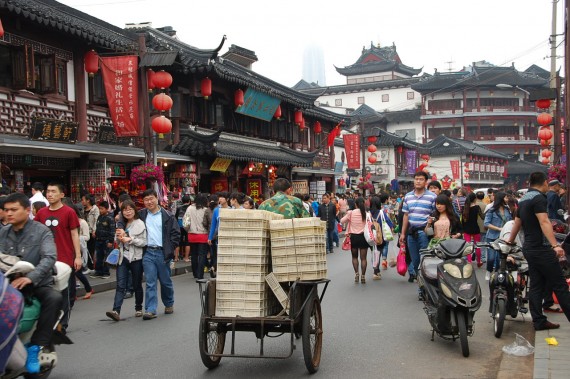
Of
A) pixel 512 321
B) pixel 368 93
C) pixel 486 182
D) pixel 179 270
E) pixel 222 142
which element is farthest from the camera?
pixel 368 93

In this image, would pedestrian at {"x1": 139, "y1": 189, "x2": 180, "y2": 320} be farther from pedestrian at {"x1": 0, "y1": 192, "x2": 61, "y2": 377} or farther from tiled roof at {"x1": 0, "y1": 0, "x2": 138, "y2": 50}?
tiled roof at {"x1": 0, "y1": 0, "x2": 138, "y2": 50}

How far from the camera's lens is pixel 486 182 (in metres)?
65.8

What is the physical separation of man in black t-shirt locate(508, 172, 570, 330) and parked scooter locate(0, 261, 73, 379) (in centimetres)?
532

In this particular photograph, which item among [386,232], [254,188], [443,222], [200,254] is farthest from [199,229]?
[254,188]

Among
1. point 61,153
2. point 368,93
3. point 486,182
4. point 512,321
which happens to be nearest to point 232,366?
point 512,321

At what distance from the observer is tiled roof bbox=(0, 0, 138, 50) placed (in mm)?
14547

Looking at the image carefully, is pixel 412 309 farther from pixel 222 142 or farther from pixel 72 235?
pixel 222 142

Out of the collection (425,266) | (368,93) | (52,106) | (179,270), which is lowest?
(179,270)

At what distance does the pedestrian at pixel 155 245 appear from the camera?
980 cm

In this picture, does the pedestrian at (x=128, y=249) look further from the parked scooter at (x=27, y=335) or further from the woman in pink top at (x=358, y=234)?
the woman in pink top at (x=358, y=234)

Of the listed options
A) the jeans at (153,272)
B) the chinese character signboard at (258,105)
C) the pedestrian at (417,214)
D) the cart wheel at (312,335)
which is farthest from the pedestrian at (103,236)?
the chinese character signboard at (258,105)

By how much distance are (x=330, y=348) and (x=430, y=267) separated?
5.21ft

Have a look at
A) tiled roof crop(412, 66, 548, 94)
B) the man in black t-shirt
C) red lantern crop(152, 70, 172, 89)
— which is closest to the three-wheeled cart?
the man in black t-shirt

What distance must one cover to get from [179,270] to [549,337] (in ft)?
34.9
